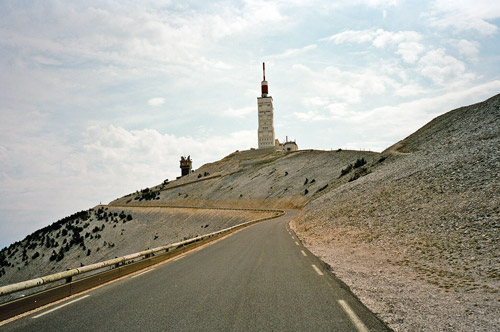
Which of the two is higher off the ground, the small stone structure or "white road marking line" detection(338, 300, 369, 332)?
the small stone structure

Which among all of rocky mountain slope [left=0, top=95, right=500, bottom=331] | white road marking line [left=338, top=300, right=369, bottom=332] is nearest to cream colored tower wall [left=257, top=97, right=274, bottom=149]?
rocky mountain slope [left=0, top=95, right=500, bottom=331]

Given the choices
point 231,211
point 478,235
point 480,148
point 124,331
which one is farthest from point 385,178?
point 231,211

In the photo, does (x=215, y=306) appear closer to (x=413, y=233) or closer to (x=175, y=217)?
(x=413, y=233)

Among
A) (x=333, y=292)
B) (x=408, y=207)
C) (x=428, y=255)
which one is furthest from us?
(x=408, y=207)

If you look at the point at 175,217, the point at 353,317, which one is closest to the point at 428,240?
the point at 353,317

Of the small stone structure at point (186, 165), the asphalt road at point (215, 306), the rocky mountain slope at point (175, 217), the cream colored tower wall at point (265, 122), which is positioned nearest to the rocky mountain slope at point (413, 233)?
the rocky mountain slope at point (175, 217)

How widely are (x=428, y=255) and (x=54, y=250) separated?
246ft

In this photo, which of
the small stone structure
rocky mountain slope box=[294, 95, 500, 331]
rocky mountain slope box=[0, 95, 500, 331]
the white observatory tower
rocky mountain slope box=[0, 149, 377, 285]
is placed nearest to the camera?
rocky mountain slope box=[294, 95, 500, 331]

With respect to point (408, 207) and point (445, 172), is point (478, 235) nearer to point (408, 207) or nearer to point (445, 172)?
point (408, 207)

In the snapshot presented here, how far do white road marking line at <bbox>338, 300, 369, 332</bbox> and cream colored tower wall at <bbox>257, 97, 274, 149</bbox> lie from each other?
573ft

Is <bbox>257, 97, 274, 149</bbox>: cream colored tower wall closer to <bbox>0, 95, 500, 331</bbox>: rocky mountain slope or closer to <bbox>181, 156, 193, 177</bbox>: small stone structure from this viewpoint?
<bbox>181, 156, 193, 177</bbox>: small stone structure

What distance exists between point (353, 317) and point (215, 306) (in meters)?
2.59

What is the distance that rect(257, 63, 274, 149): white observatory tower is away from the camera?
7170 inches

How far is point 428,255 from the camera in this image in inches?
495
